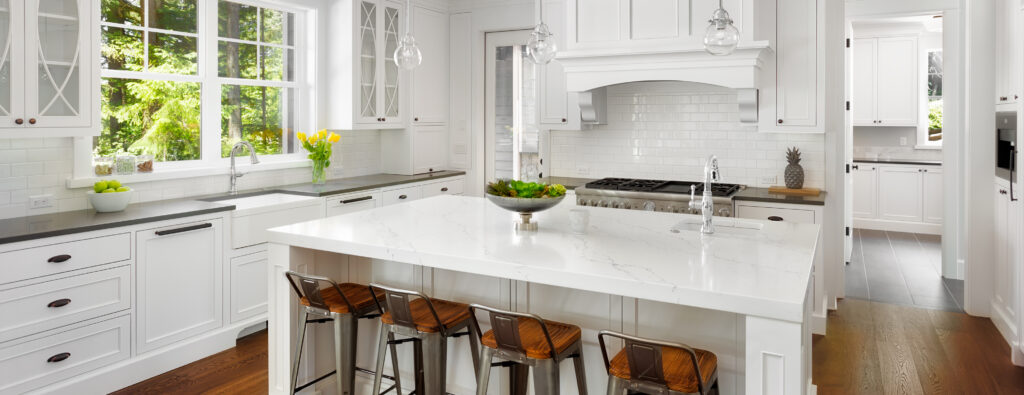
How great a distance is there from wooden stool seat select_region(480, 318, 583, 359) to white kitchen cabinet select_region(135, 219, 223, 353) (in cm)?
226

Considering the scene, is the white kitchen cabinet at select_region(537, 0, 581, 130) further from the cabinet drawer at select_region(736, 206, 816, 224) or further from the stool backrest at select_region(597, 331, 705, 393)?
the stool backrest at select_region(597, 331, 705, 393)

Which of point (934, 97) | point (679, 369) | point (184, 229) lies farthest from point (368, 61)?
point (934, 97)

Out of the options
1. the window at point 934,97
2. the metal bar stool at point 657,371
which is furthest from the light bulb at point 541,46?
the window at point 934,97

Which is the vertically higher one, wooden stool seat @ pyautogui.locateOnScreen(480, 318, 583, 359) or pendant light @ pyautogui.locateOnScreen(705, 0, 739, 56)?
pendant light @ pyautogui.locateOnScreen(705, 0, 739, 56)

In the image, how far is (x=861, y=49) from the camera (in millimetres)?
8961

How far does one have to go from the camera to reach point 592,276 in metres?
2.35

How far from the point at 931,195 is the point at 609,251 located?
299 inches

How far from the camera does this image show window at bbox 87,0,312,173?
172 inches

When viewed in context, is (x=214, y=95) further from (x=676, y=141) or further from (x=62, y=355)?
(x=676, y=141)

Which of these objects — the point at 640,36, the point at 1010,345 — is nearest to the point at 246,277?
the point at 640,36

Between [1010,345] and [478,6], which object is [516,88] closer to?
[478,6]

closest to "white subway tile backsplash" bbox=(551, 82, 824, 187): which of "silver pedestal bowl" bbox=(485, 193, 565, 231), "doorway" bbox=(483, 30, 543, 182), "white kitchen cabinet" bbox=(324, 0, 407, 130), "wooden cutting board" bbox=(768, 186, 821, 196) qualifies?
"wooden cutting board" bbox=(768, 186, 821, 196)

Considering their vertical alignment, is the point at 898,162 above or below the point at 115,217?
above

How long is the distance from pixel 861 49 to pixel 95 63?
29.1 feet
